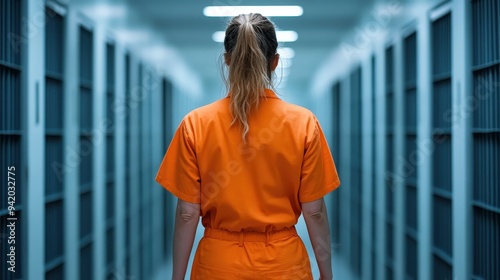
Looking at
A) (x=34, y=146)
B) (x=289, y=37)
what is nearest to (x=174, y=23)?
(x=289, y=37)

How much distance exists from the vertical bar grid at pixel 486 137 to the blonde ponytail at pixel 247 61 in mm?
1783

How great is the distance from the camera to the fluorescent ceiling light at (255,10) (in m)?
6.14

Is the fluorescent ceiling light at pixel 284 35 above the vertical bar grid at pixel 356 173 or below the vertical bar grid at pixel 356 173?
above

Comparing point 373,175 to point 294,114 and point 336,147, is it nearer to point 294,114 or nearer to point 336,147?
point 336,147

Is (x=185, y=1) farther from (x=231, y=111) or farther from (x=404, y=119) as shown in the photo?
(x=231, y=111)

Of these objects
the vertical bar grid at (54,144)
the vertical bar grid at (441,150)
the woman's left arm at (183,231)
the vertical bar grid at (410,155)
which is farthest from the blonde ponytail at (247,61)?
the vertical bar grid at (410,155)

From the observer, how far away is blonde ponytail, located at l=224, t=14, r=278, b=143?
2.11 meters

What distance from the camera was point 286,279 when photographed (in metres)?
2.14

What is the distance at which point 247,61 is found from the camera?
2.13 meters

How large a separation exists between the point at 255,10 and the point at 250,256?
4.45 meters

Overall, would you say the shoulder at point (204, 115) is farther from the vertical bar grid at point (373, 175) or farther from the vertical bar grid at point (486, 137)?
the vertical bar grid at point (373, 175)

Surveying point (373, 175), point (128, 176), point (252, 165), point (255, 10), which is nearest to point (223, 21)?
point (255, 10)

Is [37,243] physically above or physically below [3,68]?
below

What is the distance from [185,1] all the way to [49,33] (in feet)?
6.13
